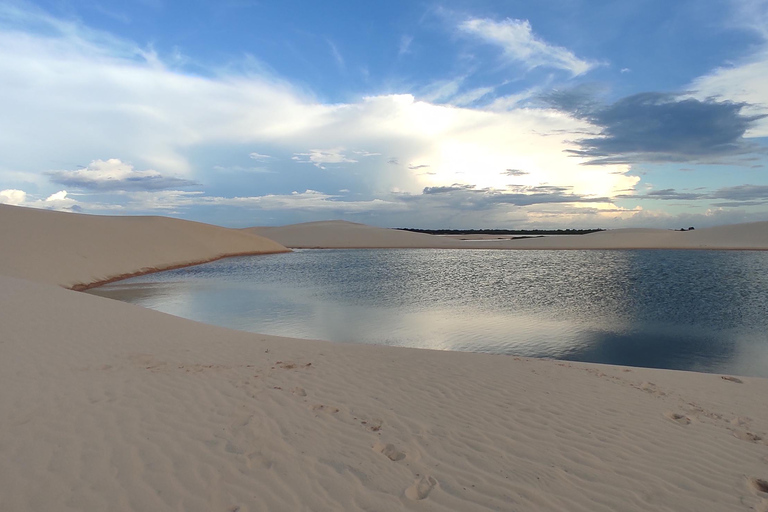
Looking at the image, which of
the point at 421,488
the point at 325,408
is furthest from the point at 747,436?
the point at 325,408

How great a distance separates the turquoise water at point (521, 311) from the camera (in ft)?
28.8

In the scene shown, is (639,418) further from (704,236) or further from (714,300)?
(704,236)

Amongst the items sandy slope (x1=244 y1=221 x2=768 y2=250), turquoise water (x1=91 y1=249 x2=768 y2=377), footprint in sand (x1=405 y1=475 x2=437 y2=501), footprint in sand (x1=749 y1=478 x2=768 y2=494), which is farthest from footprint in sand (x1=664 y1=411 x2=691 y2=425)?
sandy slope (x1=244 y1=221 x2=768 y2=250)

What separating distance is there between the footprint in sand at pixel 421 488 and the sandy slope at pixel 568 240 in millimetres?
55717

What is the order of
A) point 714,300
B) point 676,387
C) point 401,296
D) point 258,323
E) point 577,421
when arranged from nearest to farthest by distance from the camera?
point 577,421, point 676,387, point 258,323, point 714,300, point 401,296

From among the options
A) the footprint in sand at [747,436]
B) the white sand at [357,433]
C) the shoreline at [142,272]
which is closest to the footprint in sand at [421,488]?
the white sand at [357,433]

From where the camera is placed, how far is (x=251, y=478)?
304cm

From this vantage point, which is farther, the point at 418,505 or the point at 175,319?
the point at 175,319

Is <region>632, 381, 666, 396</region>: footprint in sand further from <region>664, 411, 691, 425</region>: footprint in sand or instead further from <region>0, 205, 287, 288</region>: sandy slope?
<region>0, 205, 287, 288</region>: sandy slope

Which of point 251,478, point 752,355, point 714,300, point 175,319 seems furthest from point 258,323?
point 714,300

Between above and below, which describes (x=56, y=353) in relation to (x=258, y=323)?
above

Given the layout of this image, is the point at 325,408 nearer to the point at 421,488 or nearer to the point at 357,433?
the point at 357,433

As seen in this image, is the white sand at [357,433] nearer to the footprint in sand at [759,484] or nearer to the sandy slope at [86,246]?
the footprint in sand at [759,484]

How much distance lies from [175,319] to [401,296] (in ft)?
27.2
